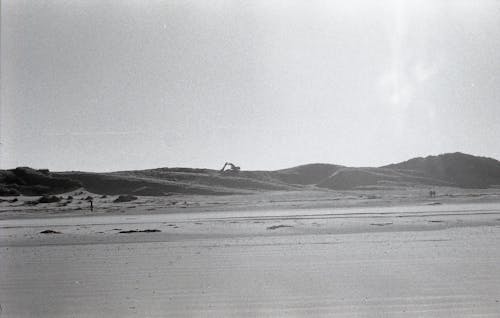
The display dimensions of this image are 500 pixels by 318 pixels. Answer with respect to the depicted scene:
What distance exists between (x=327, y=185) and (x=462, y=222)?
2572 inches

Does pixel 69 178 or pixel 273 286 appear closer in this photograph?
pixel 273 286

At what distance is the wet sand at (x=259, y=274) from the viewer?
9.84 meters

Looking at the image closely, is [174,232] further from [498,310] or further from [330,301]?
[498,310]

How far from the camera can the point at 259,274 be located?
13.1 metres

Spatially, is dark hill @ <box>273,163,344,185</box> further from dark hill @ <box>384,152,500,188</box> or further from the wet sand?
the wet sand

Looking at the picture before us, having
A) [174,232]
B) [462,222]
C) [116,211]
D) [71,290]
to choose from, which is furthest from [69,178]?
Answer: [71,290]

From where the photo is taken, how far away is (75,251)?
1888 centimetres

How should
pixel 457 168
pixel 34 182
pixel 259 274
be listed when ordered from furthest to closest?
pixel 457 168 < pixel 34 182 < pixel 259 274

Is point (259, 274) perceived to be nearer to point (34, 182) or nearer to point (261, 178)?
point (34, 182)

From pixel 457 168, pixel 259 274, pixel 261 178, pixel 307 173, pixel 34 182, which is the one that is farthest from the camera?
pixel 307 173

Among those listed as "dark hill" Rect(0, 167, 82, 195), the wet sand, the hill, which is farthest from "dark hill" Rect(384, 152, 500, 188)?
the wet sand

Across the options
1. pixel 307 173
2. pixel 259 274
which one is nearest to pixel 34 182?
pixel 307 173

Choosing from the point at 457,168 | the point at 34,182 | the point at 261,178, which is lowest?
the point at 34,182

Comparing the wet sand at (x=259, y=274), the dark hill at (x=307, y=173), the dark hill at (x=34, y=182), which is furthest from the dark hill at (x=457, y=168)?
the wet sand at (x=259, y=274)
